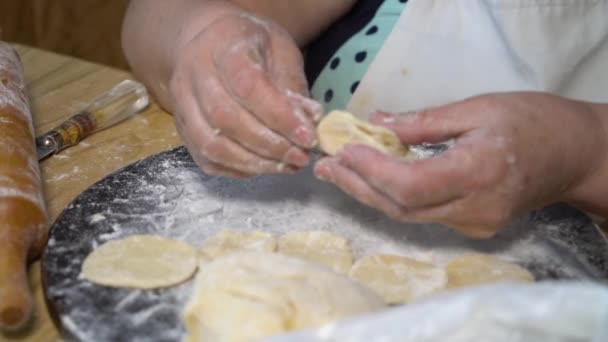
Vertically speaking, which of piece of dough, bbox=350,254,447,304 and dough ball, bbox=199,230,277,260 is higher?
piece of dough, bbox=350,254,447,304

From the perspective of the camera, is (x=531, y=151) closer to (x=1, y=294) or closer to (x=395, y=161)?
(x=395, y=161)

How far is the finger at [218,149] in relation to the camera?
0.79 meters

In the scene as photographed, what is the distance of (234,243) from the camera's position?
81 centimetres

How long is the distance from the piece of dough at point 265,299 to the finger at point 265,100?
14cm

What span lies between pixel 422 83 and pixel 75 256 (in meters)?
0.64

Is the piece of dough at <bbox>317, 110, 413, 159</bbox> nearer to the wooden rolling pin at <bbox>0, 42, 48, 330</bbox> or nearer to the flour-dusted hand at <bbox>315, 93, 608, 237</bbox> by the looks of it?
the flour-dusted hand at <bbox>315, 93, 608, 237</bbox>

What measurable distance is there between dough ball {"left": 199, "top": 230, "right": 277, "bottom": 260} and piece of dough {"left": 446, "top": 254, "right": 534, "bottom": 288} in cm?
22

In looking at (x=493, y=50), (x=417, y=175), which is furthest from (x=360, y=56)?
(x=417, y=175)

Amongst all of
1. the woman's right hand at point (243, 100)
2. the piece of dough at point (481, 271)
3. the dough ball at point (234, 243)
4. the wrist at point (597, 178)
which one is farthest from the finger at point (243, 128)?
the wrist at point (597, 178)

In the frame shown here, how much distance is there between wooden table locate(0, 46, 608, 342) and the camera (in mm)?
986

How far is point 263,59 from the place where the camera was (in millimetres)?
814

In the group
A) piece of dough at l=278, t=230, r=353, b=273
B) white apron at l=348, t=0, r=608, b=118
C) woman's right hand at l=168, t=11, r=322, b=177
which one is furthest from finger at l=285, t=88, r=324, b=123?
white apron at l=348, t=0, r=608, b=118

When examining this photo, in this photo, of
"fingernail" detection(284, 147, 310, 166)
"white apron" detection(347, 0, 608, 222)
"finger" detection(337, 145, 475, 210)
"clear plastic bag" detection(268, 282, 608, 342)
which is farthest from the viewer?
"white apron" detection(347, 0, 608, 222)

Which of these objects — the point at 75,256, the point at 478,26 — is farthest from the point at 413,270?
the point at 478,26
